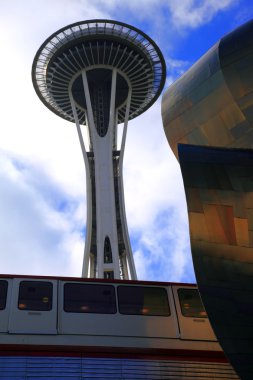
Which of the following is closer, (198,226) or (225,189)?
(198,226)

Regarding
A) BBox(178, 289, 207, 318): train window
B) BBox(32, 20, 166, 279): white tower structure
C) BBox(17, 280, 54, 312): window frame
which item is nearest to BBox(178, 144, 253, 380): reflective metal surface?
BBox(178, 289, 207, 318): train window

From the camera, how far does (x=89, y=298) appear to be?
10.9 m

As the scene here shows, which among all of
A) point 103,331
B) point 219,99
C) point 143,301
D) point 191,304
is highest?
point 219,99

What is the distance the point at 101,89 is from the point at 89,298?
1713 inches

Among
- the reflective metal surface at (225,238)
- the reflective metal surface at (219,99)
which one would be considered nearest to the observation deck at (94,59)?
the reflective metal surface at (219,99)

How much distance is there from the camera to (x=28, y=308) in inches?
412

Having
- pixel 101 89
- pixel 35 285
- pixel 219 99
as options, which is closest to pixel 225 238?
pixel 35 285

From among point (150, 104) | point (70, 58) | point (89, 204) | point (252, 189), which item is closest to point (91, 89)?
point (70, 58)

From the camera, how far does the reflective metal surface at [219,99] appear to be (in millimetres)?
→ 13133

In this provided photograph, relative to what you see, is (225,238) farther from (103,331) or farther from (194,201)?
(103,331)

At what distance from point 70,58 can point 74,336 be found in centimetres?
4417

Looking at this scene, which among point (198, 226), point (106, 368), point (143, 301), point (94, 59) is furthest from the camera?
point (94, 59)

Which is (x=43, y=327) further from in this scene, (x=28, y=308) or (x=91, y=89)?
(x=91, y=89)

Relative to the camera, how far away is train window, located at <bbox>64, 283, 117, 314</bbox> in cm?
1066
